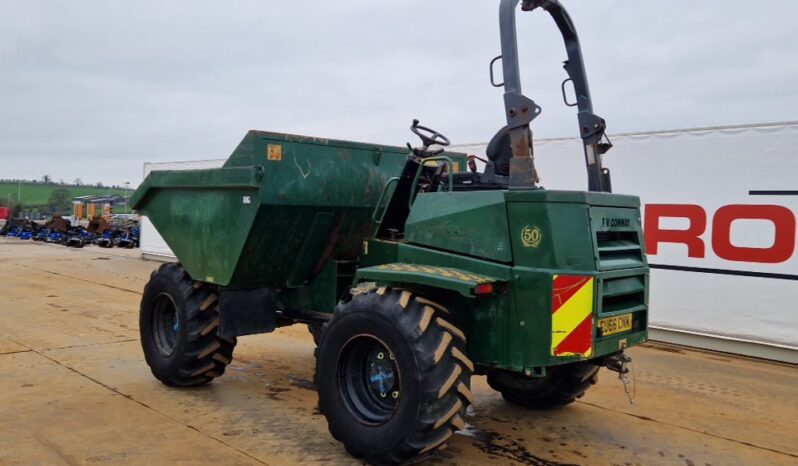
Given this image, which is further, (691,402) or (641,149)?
(641,149)

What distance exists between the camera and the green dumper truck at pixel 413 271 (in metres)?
4.11

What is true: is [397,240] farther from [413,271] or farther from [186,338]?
[186,338]

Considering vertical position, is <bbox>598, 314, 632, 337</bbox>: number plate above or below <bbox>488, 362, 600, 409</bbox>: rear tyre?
above

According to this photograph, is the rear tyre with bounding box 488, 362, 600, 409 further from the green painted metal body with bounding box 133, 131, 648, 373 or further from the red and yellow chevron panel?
the red and yellow chevron panel

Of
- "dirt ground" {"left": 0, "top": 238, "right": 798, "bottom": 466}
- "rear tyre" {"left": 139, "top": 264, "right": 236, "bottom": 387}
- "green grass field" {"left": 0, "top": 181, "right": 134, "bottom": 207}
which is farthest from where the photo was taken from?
"green grass field" {"left": 0, "top": 181, "right": 134, "bottom": 207}

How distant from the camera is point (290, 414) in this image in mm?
5465

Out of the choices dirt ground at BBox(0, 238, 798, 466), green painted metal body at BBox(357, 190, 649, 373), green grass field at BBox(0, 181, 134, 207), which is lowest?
dirt ground at BBox(0, 238, 798, 466)

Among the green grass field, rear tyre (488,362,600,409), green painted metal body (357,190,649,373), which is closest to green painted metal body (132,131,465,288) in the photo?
green painted metal body (357,190,649,373)

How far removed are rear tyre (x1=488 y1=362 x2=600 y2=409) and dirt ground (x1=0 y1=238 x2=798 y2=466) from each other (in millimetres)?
119

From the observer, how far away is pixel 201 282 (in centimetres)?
617

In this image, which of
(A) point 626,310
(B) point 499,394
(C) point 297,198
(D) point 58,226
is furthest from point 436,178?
(D) point 58,226

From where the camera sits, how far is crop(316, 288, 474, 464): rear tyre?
401 cm

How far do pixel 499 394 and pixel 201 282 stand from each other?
A: 2.96m

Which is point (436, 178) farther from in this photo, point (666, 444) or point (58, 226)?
point (58, 226)
